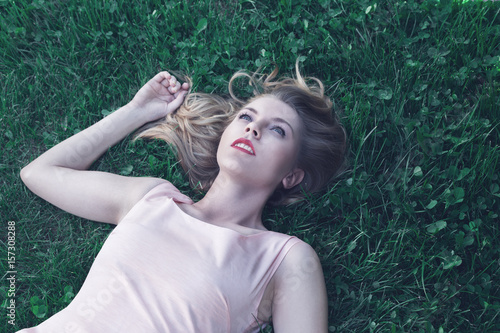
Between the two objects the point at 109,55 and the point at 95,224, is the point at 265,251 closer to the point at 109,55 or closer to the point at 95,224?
the point at 95,224

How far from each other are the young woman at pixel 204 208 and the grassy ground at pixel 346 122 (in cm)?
21

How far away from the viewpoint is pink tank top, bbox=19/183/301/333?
277 cm

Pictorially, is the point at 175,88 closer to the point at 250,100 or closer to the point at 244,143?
the point at 250,100

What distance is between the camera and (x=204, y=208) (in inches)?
130

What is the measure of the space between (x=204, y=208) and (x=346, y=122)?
1.33 m

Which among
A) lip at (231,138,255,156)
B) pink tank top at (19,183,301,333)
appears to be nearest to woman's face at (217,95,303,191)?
lip at (231,138,255,156)

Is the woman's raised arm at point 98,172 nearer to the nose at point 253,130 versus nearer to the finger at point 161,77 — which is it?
the finger at point 161,77

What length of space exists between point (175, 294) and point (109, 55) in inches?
88.1

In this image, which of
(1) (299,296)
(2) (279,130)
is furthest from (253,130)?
(1) (299,296)

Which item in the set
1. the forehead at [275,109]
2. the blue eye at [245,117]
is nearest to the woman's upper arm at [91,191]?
the blue eye at [245,117]

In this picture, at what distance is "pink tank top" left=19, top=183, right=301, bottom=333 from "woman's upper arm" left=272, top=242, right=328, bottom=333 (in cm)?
8

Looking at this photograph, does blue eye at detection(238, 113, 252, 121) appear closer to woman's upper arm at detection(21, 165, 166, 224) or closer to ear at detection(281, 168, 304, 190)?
ear at detection(281, 168, 304, 190)

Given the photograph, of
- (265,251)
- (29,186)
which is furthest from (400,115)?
(29,186)

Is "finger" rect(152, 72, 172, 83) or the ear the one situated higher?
"finger" rect(152, 72, 172, 83)
